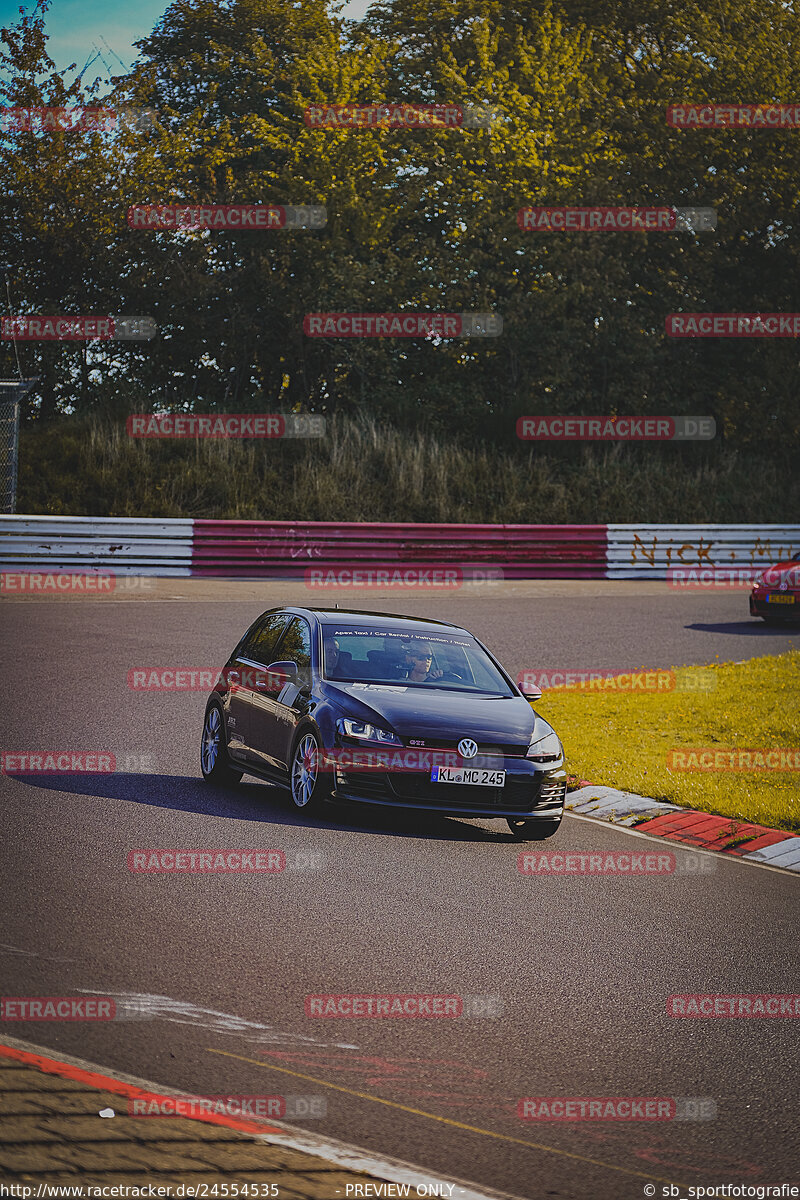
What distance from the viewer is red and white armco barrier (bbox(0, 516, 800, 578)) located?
1007 inches

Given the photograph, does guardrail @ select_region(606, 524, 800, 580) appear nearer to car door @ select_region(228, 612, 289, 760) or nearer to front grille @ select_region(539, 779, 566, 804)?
car door @ select_region(228, 612, 289, 760)

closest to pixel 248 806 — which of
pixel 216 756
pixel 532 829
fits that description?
pixel 216 756

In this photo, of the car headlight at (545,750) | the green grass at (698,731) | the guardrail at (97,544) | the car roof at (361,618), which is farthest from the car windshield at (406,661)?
the guardrail at (97,544)

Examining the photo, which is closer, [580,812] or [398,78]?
[580,812]

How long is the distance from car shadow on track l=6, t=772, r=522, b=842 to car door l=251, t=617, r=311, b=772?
A: 403 mm

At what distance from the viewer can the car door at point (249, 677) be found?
10797 mm

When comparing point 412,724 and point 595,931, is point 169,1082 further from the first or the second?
point 412,724

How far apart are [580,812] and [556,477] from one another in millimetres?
26417

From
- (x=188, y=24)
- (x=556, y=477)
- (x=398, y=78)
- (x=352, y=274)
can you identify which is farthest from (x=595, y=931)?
(x=188, y=24)

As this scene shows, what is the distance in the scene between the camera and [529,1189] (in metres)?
4.38

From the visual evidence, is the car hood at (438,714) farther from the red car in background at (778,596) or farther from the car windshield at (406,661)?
the red car in background at (778,596)

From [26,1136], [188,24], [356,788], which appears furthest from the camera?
[188,24]

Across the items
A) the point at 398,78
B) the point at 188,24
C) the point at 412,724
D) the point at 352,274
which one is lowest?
the point at 412,724

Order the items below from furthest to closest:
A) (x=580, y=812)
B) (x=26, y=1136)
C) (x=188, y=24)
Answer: (x=188, y=24) → (x=580, y=812) → (x=26, y=1136)
